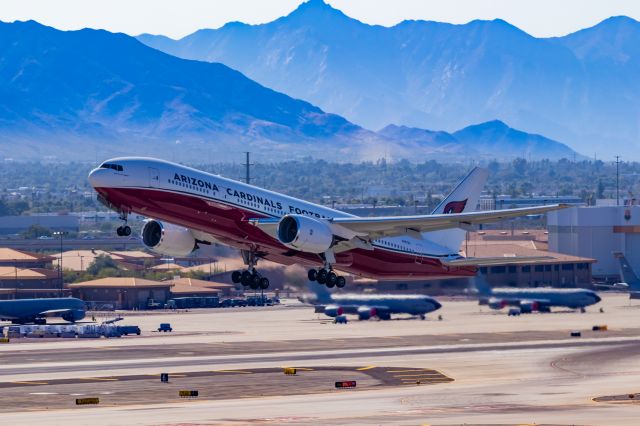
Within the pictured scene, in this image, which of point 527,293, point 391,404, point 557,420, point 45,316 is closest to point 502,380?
point 391,404

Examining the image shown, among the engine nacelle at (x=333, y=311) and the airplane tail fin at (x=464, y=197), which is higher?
the airplane tail fin at (x=464, y=197)

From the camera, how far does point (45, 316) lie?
174m

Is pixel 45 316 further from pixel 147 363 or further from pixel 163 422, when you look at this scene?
pixel 163 422

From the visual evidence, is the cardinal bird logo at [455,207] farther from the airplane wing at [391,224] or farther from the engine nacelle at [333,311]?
the engine nacelle at [333,311]

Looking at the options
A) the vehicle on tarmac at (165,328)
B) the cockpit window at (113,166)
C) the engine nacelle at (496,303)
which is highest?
the cockpit window at (113,166)

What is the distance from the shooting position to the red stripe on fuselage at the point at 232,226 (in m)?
88.2

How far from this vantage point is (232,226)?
9225 centimetres

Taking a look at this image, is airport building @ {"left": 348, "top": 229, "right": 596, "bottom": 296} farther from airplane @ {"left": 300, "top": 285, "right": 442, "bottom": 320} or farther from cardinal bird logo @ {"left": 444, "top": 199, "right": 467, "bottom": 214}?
cardinal bird logo @ {"left": 444, "top": 199, "right": 467, "bottom": 214}

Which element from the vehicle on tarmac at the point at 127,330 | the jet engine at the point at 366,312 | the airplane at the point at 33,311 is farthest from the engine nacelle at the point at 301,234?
the airplane at the point at 33,311

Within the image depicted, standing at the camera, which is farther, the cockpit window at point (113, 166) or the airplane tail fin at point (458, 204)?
the airplane tail fin at point (458, 204)

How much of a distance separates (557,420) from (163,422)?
2111 cm

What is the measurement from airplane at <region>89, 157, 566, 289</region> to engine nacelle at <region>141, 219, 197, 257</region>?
7cm

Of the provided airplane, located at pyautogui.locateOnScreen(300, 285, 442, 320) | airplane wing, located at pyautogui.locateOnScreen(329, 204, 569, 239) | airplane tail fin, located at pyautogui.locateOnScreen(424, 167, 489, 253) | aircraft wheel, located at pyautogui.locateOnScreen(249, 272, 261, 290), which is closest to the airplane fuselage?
aircraft wheel, located at pyautogui.locateOnScreen(249, 272, 261, 290)

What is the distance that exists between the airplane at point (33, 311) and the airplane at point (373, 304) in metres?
33.7
